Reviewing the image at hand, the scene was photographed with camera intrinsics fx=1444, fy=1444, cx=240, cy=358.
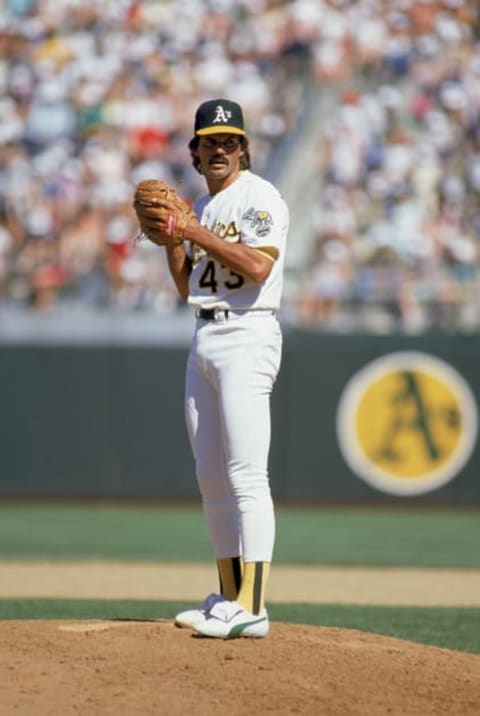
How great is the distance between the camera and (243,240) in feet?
15.7

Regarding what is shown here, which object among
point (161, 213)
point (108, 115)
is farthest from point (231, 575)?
point (108, 115)

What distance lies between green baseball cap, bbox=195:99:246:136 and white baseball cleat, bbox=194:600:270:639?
5.17 feet

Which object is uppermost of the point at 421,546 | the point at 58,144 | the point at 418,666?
the point at 58,144

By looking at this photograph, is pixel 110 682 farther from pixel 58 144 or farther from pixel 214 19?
pixel 214 19

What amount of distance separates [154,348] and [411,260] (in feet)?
7.94

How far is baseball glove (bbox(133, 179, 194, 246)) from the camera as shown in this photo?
475 cm

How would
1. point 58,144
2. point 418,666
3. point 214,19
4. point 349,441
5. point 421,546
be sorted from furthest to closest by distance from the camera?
point 214,19
point 58,144
point 349,441
point 421,546
point 418,666

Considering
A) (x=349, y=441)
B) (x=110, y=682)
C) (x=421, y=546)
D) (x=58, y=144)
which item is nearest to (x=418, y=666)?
(x=110, y=682)

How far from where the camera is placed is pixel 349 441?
1245 cm

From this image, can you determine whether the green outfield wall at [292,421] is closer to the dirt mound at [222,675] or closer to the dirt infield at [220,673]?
the dirt infield at [220,673]

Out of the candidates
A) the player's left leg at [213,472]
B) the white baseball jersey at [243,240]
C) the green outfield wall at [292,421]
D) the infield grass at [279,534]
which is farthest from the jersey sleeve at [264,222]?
the green outfield wall at [292,421]

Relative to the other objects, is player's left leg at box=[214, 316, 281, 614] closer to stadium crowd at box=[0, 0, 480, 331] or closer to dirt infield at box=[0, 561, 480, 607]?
dirt infield at box=[0, 561, 480, 607]

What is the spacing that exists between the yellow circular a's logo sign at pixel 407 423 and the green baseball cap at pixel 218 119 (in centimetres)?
772

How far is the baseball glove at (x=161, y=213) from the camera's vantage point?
15.6 feet
